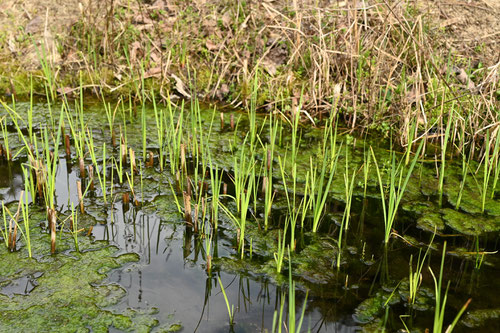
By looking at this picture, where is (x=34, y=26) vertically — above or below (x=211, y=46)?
above

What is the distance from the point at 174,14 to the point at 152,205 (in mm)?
2726

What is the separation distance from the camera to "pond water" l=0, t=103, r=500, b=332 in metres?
2.11

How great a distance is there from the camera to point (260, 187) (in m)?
3.17

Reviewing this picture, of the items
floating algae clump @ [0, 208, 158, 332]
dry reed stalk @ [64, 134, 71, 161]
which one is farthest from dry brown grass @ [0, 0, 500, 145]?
floating algae clump @ [0, 208, 158, 332]

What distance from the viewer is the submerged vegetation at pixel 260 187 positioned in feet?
7.22

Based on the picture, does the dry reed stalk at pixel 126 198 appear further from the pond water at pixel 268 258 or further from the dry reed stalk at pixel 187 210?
the dry reed stalk at pixel 187 210

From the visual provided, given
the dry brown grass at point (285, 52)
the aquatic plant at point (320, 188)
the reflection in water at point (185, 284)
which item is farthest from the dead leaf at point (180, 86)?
the reflection in water at point (185, 284)

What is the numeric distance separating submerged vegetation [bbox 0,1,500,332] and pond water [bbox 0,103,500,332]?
0.01m

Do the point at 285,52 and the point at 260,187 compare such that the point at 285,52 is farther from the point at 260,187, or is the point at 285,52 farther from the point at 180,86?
the point at 260,187

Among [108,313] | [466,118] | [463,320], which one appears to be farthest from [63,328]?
[466,118]

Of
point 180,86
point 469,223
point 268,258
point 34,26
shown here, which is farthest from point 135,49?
point 469,223

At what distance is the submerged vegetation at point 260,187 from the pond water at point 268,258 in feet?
0.03

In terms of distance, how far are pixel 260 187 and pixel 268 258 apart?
0.74 meters

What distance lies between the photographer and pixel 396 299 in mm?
2207
